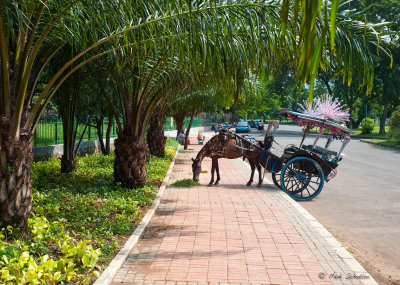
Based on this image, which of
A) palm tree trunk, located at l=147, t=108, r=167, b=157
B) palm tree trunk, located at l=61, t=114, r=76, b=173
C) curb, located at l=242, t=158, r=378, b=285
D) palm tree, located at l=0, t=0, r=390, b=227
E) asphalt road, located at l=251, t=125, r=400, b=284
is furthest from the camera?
palm tree trunk, located at l=147, t=108, r=167, b=157

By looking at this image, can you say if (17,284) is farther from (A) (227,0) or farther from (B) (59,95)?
(B) (59,95)

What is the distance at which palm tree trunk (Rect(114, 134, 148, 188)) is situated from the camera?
377 inches

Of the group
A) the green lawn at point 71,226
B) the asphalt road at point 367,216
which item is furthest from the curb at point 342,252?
the green lawn at point 71,226

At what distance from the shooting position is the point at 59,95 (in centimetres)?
1062

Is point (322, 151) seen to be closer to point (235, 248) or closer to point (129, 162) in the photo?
point (129, 162)

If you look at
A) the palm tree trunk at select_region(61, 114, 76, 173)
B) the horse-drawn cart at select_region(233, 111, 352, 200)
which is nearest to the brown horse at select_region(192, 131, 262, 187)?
the horse-drawn cart at select_region(233, 111, 352, 200)

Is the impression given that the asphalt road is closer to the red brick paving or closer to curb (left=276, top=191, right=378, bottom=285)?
curb (left=276, top=191, right=378, bottom=285)

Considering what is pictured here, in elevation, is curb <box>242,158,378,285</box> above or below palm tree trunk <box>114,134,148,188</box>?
below

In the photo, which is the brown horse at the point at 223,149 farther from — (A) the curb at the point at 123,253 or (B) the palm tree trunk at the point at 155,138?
(B) the palm tree trunk at the point at 155,138

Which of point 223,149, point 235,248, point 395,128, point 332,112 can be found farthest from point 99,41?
point 395,128

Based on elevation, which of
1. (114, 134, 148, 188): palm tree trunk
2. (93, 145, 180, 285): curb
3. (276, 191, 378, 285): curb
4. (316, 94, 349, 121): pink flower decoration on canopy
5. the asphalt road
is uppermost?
(316, 94, 349, 121): pink flower decoration on canopy

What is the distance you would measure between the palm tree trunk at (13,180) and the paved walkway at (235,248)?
160 centimetres

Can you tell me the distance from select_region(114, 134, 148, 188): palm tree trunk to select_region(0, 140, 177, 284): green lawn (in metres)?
0.23

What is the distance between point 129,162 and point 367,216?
549 cm
